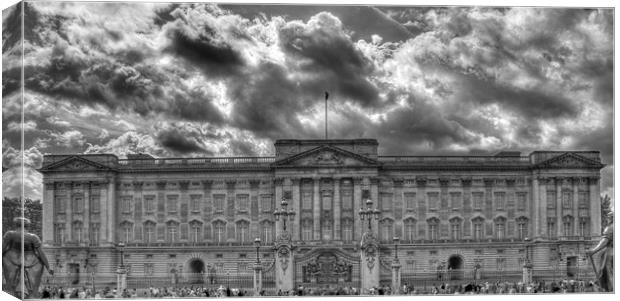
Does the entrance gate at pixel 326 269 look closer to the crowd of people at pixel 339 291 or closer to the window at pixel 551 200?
the crowd of people at pixel 339 291

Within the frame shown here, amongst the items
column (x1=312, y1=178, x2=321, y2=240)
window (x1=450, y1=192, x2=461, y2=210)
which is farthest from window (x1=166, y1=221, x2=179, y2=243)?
window (x1=450, y1=192, x2=461, y2=210)

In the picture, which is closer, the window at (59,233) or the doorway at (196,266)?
the window at (59,233)

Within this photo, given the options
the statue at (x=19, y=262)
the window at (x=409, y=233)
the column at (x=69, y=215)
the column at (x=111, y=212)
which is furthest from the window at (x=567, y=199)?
Answer: the statue at (x=19, y=262)

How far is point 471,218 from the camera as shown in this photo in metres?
78.9

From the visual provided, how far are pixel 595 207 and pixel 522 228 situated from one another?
4.38 meters

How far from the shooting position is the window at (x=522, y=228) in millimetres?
78562

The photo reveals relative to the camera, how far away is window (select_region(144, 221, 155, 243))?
78.4m

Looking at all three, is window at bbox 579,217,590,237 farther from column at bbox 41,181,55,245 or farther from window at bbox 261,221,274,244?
column at bbox 41,181,55,245

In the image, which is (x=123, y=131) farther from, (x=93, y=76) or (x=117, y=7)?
(x=117, y=7)

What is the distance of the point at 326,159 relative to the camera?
78.5m

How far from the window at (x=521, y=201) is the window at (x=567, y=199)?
7.27 feet

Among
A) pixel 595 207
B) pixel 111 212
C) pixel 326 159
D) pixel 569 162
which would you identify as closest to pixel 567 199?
pixel 595 207

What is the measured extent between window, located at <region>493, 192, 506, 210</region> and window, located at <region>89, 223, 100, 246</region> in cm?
2320

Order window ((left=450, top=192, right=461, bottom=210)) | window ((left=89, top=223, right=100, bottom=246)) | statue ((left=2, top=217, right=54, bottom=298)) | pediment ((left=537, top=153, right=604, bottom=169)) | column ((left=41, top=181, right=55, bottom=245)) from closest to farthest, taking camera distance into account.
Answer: statue ((left=2, top=217, right=54, bottom=298)), pediment ((left=537, top=153, right=604, bottom=169)), column ((left=41, top=181, right=55, bottom=245)), window ((left=89, top=223, right=100, bottom=246)), window ((left=450, top=192, right=461, bottom=210))
